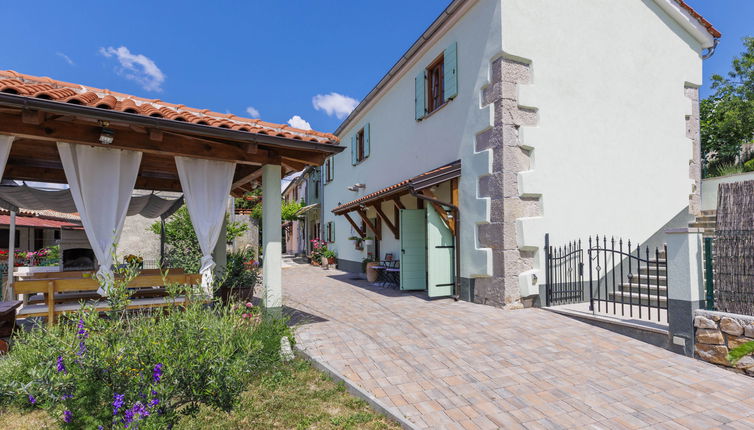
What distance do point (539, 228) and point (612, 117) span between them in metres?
3.20

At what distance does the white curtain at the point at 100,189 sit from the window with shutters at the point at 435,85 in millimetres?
6914

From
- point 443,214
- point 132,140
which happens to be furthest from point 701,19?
point 132,140

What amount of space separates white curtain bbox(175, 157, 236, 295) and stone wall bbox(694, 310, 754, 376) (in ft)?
20.5

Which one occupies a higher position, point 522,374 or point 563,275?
point 563,275

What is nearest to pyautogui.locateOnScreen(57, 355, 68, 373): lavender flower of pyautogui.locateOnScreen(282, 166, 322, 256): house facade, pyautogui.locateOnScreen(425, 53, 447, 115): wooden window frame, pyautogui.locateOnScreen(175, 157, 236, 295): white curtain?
pyautogui.locateOnScreen(175, 157, 236, 295): white curtain

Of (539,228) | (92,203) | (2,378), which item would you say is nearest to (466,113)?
(539,228)

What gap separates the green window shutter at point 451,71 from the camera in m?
8.30

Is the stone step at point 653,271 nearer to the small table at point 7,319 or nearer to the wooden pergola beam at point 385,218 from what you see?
the wooden pergola beam at point 385,218

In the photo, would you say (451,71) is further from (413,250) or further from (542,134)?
(413,250)

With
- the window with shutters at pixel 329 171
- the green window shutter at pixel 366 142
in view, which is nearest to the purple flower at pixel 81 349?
the green window shutter at pixel 366 142

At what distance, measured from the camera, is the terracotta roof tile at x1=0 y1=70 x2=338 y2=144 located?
375cm

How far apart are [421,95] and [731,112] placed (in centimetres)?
1182

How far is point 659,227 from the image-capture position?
26.9ft

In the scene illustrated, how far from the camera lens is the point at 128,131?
4602 mm
